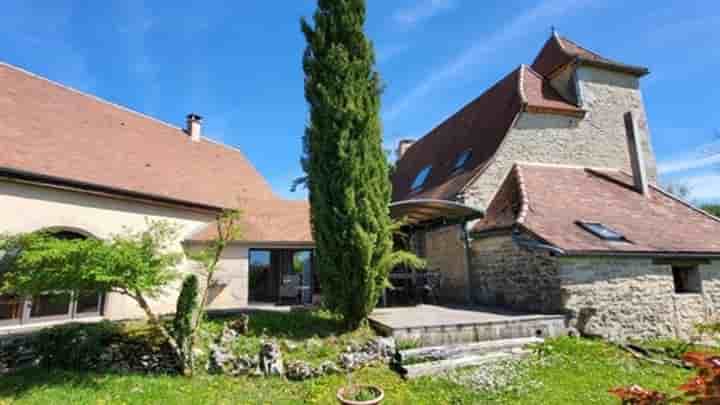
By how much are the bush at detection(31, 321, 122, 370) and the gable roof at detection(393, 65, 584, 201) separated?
9.35m

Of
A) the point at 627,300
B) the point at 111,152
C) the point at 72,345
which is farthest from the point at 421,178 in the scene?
the point at 72,345

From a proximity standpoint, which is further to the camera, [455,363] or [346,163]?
[346,163]

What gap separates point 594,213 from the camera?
9.72 metres

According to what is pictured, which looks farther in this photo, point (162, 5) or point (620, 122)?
point (620, 122)

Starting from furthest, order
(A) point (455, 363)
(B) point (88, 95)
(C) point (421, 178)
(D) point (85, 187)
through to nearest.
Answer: (C) point (421, 178)
(B) point (88, 95)
(D) point (85, 187)
(A) point (455, 363)

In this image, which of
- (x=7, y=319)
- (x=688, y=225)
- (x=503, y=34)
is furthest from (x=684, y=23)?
(x=7, y=319)

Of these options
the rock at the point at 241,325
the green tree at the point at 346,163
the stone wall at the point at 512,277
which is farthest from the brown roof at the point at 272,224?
the stone wall at the point at 512,277

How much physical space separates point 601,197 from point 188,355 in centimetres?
1174

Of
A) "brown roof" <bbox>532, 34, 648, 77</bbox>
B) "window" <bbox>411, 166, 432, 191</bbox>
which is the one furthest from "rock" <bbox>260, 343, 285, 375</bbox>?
"brown roof" <bbox>532, 34, 648, 77</bbox>

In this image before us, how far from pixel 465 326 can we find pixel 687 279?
6805 mm

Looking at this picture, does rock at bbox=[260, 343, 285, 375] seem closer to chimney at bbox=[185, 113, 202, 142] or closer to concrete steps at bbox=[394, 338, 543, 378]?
concrete steps at bbox=[394, 338, 543, 378]

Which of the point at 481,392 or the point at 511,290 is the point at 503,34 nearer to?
the point at 511,290

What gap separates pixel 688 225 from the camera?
10102 mm

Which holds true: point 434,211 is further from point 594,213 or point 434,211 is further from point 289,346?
point 289,346
